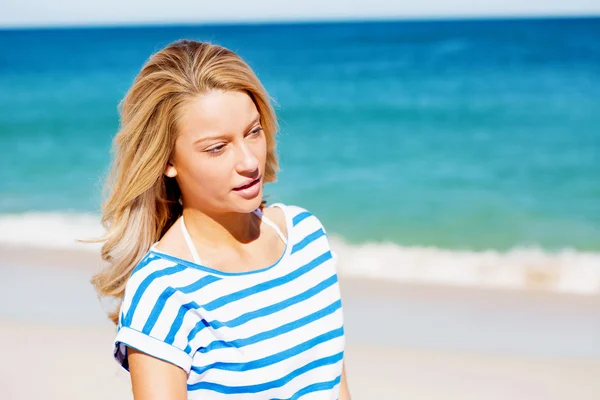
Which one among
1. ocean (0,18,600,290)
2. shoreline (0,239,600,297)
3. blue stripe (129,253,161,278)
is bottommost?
blue stripe (129,253,161,278)

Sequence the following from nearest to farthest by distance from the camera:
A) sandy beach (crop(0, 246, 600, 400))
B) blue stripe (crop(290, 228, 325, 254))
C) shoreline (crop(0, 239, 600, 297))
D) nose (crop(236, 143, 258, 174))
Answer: nose (crop(236, 143, 258, 174)) → blue stripe (crop(290, 228, 325, 254)) → sandy beach (crop(0, 246, 600, 400)) → shoreline (crop(0, 239, 600, 297))

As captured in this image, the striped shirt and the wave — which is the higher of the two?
the wave

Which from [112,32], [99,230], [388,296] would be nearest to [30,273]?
[99,230]

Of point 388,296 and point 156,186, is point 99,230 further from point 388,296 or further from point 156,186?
point 156,186

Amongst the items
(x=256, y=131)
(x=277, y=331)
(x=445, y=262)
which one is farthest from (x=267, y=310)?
(x=445, y=262)

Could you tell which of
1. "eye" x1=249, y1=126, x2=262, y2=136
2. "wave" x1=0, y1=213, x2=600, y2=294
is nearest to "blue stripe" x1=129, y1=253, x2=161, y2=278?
"eye" x1=249, y1=126, x2=262, y2=136

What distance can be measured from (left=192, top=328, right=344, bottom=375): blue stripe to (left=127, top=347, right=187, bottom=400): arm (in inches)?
3.2

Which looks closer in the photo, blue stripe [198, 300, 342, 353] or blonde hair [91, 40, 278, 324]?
blue stripe [198, 300, 342, 353]

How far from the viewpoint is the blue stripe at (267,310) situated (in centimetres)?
225

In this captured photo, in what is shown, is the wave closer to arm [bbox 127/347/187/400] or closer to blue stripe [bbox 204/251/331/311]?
blue stripe [bbox 204/251/331/311]

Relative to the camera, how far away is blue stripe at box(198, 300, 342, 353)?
7.42 feet

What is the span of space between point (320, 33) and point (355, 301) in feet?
125

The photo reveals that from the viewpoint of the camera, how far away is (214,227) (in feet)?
8.32

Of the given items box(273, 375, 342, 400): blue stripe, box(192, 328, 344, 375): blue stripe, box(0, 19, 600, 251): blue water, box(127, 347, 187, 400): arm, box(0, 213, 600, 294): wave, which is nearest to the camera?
box(127, 347, 187, 400): arm
